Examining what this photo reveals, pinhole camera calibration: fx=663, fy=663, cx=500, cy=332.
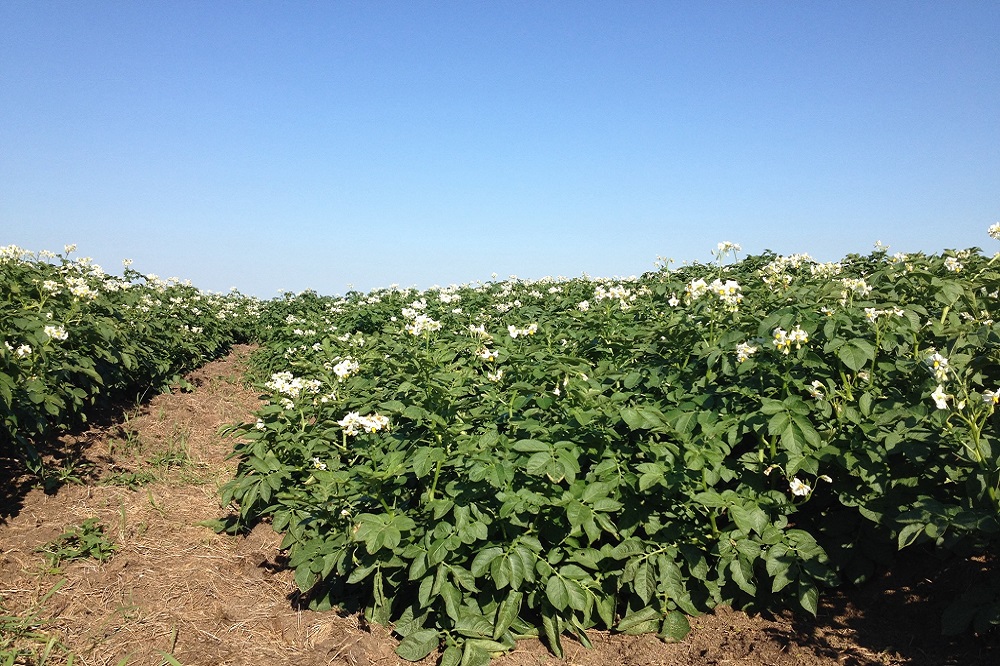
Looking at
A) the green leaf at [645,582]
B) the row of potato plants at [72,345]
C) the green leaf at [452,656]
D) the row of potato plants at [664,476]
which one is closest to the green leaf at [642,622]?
the row of potato plants at [664,476]

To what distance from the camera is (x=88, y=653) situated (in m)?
3.17

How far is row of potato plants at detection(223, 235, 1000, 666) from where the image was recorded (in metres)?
2.80

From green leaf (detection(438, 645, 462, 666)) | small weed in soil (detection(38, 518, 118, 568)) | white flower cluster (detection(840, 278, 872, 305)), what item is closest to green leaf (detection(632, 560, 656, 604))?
green leaf (detection(438, 645, 462, 666))

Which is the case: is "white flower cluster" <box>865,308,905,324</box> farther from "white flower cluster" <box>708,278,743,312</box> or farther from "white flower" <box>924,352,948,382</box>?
"white flower cluster" <box>708,278,743,312</box>

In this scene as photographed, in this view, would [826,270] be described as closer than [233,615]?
No

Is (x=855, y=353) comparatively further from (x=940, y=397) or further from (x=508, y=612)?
(x=508, y=612)

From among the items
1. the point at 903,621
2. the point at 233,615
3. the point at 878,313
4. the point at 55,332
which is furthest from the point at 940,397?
the point at 55,332

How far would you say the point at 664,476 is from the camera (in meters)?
2.93

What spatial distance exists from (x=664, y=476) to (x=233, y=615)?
2334mm

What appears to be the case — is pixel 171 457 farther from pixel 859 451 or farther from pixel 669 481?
pixel 859 451

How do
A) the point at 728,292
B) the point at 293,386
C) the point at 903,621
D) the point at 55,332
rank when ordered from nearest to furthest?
the point at 903,621
the point at 728,292
the point at 293,386
the point at 55,332

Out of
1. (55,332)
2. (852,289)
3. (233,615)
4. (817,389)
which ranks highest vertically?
(852,289)

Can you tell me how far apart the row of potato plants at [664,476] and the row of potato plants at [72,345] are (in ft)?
6.58

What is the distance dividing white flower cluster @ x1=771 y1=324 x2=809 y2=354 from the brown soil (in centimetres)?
126
